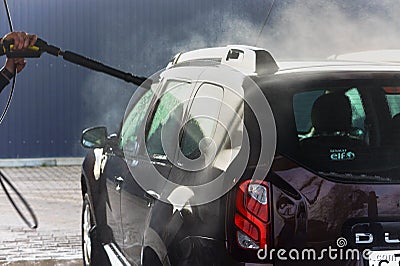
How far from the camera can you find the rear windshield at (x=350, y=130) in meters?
3.11

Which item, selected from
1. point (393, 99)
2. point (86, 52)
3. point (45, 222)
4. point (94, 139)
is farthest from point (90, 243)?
point (86, 52)

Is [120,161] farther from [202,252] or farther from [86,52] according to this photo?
[86,52]

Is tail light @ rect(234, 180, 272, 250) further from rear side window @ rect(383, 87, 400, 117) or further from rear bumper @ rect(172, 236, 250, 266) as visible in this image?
rear side window @ rect(383, 87, 400, 117)

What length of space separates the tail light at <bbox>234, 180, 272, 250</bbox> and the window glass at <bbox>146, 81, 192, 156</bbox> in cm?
89

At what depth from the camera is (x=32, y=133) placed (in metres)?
14.5

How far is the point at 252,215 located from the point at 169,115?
49.3 inches

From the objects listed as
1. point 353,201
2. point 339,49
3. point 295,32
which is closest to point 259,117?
point 353,201

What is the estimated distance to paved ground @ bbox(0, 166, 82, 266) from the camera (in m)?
7.07

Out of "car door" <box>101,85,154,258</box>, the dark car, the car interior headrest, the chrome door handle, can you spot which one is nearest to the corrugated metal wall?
"car door" <box>101,85,154,258</box>

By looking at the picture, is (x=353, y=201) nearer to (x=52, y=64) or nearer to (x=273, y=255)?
(x=273, y=255)

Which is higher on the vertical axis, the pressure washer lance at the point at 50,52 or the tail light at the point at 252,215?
the pressure washer lance at the point at 50,52

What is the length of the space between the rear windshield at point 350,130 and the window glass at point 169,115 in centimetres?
69

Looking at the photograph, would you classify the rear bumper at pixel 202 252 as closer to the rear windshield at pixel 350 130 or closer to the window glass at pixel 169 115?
the rear windshield at pixel 350 130

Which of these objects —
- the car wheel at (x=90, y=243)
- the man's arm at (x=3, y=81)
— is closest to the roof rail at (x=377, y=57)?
the car wheel at (x=90, y=243)
